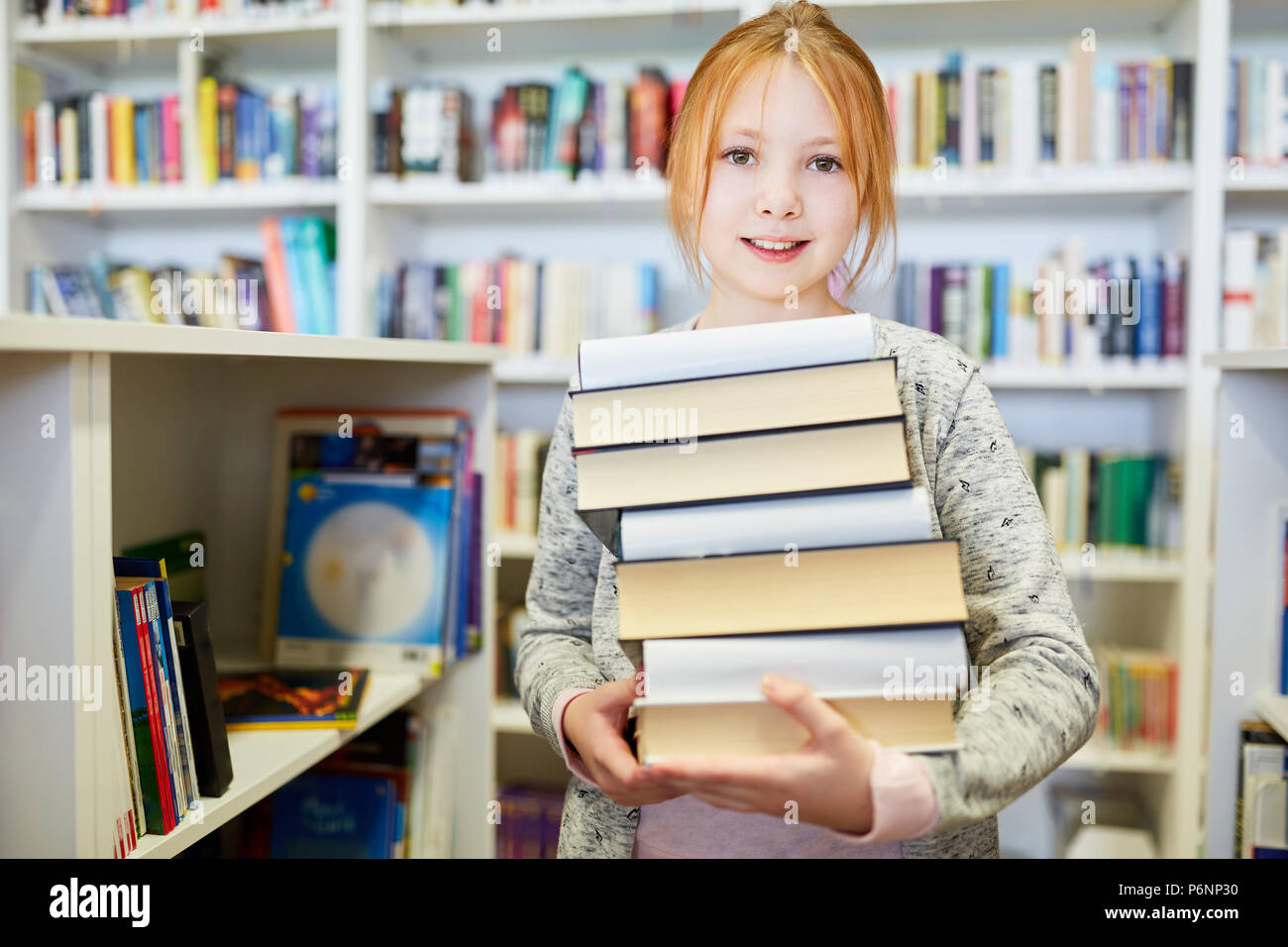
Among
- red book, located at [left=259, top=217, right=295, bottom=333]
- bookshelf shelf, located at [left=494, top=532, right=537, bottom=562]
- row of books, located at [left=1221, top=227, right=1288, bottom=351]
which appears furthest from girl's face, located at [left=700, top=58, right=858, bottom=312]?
red book, located at [left=259, top=217, right=295, bottom=333]

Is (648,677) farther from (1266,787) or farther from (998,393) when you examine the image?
(998,393)

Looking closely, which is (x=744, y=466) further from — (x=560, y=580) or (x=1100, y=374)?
(x=1100, y=374)

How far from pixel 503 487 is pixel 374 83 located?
95 centimetres

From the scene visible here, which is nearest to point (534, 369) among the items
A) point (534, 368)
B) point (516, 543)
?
point (534, 368)

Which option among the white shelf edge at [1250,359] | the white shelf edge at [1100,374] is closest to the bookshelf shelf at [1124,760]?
the white shelf edge at [1100,374]

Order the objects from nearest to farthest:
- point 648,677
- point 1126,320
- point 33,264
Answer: point 648,677
point 1126,320
point 33,264

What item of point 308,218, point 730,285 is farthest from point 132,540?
point 308,218

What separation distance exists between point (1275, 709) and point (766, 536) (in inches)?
33.9

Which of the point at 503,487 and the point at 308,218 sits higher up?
the point at 308,218

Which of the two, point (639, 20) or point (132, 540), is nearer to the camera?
point (132, 540)

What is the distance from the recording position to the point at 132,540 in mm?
1074

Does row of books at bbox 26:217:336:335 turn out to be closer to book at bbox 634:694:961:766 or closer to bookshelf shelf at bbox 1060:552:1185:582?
bookshelf shelf at bbox 1060:552:1185:582

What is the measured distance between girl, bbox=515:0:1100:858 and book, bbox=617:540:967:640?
0.07m

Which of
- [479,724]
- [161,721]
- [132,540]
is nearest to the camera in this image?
[161,721]
